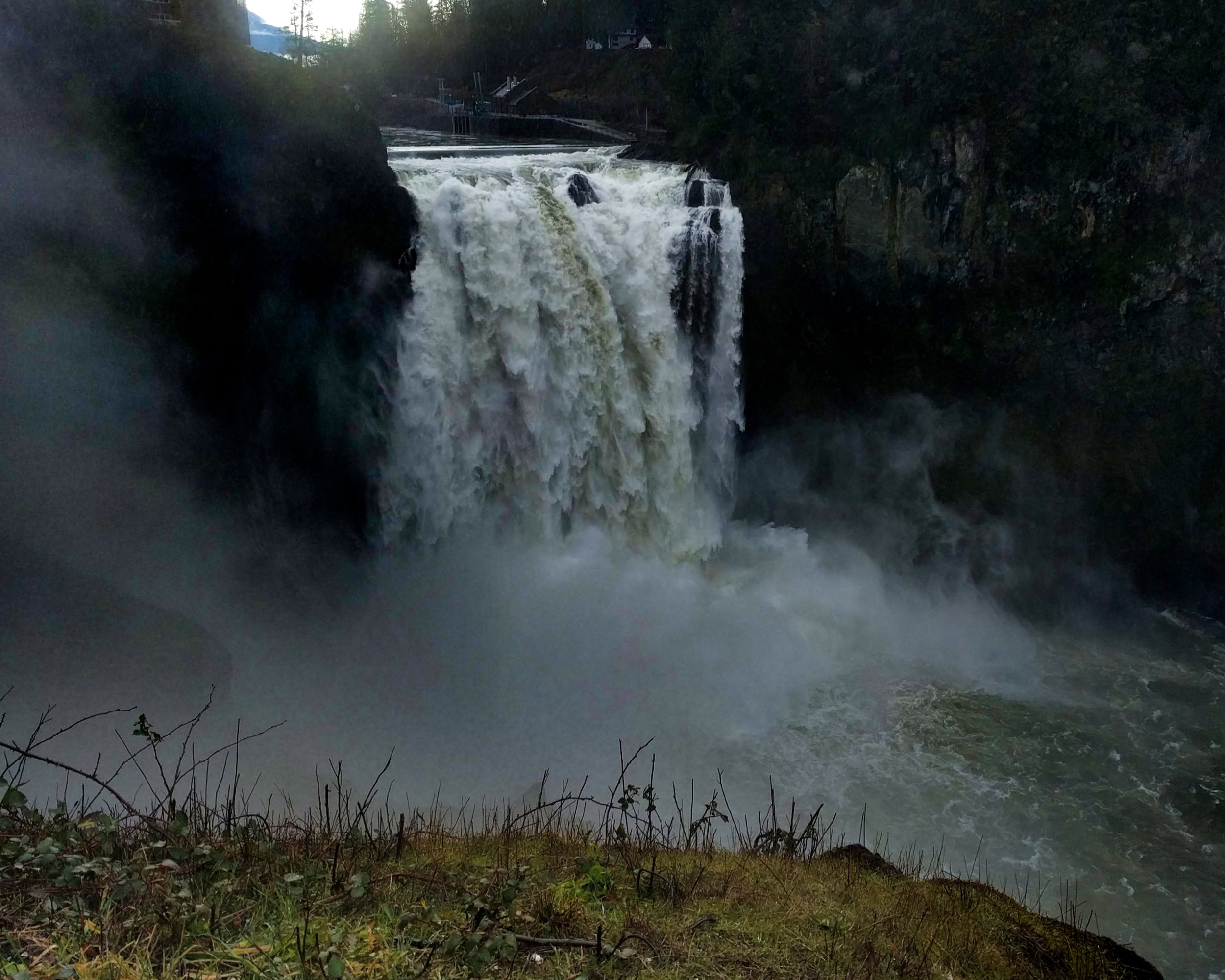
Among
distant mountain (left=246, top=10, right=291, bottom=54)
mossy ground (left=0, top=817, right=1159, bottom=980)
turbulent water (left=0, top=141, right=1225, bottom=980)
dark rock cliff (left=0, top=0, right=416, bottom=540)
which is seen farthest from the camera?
distant mountain (left=246, top=10, right=291, bottom=54)

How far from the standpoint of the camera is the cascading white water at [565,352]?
1328cm

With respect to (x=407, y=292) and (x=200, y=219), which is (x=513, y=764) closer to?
(x=407, y=292)

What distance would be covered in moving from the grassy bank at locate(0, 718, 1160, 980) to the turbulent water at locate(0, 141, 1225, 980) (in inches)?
186

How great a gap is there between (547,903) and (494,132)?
25.9 m

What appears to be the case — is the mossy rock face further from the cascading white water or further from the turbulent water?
the cascading white water

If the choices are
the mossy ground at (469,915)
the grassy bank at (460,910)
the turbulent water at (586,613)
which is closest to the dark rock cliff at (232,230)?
the turbulent water at (586,613)

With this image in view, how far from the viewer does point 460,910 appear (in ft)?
13.4

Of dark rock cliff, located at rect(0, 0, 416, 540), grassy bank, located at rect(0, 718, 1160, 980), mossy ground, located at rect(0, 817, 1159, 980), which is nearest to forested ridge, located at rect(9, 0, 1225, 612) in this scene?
dark rock cliff, located at rect(0, 0, 416, 540)

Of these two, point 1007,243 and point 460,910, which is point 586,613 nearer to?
point 460,910

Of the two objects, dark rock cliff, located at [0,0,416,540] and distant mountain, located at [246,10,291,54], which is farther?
distant mountain, located at [246,10,291,54]

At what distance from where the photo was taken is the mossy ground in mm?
3404

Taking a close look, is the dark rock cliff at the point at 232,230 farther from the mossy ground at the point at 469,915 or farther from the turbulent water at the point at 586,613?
the mossy ground at the point at 469,915

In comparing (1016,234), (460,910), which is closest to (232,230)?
(460,910)

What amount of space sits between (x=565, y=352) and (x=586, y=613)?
13.6 ft
